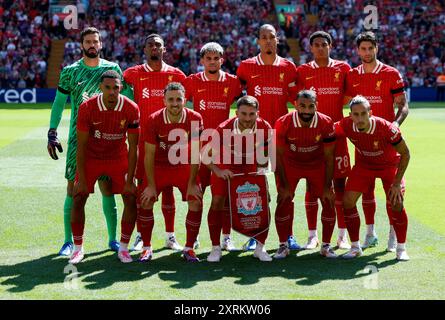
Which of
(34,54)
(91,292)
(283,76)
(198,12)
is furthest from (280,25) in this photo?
(91,292)

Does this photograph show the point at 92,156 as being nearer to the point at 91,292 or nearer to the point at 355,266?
the point at 91,292

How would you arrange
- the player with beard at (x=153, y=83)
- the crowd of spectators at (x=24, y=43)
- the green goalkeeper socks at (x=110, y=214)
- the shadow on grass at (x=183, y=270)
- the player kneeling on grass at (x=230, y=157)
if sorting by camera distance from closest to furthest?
the shadow on grass at (x=183, y=270) → the player kneeling on grass at (x=230, y=157) → the green goalkeeper socks at (x=110, y=214) → the player with beard at (x=153, y=83) → the crowd of spectators at (x=24, y=43)

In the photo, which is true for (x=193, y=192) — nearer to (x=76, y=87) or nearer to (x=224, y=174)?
(x=224, y=174)

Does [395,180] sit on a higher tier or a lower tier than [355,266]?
higher

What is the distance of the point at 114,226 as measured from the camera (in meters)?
7.98

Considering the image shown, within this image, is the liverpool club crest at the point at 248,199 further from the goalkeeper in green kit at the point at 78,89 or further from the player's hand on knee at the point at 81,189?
the player's hand on knee at the point at 81,189

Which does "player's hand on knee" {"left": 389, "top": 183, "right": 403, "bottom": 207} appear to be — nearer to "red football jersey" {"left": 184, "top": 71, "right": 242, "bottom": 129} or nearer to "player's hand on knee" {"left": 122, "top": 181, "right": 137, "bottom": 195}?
"red football jersey" {"left": 184, "top": 71, "right": 242, "bottom": 129}

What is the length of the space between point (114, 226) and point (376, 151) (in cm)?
281

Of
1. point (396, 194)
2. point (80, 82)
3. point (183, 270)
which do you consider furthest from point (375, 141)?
point (80, 82)

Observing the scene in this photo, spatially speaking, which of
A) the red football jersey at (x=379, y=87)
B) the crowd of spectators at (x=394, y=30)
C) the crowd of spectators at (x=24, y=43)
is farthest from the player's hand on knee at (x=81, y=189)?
the crowd of spectators at (x=394, y=30)

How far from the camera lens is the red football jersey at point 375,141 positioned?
734cm

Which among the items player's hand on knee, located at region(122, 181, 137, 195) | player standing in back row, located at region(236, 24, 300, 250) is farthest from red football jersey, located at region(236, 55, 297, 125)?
player's hand on knee, located at region(122, 181, 137, 195)

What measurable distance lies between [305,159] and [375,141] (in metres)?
0.72
